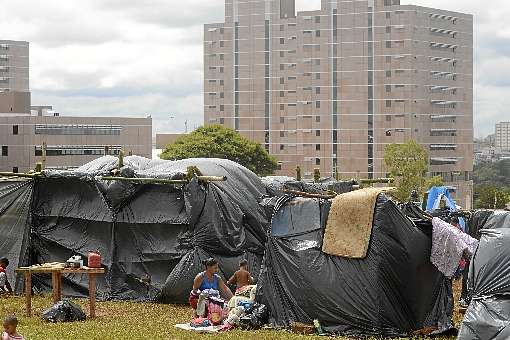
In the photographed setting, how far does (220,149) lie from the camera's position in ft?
239

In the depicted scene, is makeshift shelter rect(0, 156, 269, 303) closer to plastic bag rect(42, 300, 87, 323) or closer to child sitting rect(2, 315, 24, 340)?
plastic bag rect(42, 300, 87, 323)

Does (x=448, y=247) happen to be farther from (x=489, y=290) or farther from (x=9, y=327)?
(x=9, y=327)

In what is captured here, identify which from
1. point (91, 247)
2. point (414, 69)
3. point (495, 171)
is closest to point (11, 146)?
point (414, 69)

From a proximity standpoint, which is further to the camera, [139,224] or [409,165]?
[409,165]

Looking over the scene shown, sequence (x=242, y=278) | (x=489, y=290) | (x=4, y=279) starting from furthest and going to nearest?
(x=4, y=279)
(x=242, y=278)
(x=489, y=290)

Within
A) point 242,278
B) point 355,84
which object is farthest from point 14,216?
point 355,84

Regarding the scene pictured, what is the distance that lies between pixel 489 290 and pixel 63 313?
679 cm

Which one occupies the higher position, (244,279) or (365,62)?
(365,62)

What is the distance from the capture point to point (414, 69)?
323 feet

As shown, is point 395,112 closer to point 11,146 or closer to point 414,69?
point 414,69

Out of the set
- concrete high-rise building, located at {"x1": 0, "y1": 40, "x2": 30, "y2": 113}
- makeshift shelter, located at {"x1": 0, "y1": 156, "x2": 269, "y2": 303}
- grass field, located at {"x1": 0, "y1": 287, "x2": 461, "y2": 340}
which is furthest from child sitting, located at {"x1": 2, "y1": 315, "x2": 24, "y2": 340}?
concrete high-rise building, located at {"x1": 0, "y1": 40, "x2": 30, "y2": 113}

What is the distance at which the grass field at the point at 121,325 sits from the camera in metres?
11.7

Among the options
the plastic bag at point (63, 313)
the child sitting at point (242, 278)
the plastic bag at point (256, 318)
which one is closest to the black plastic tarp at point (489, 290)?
the plastic bag at point (256, 318)

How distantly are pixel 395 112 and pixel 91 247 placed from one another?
83615mm
